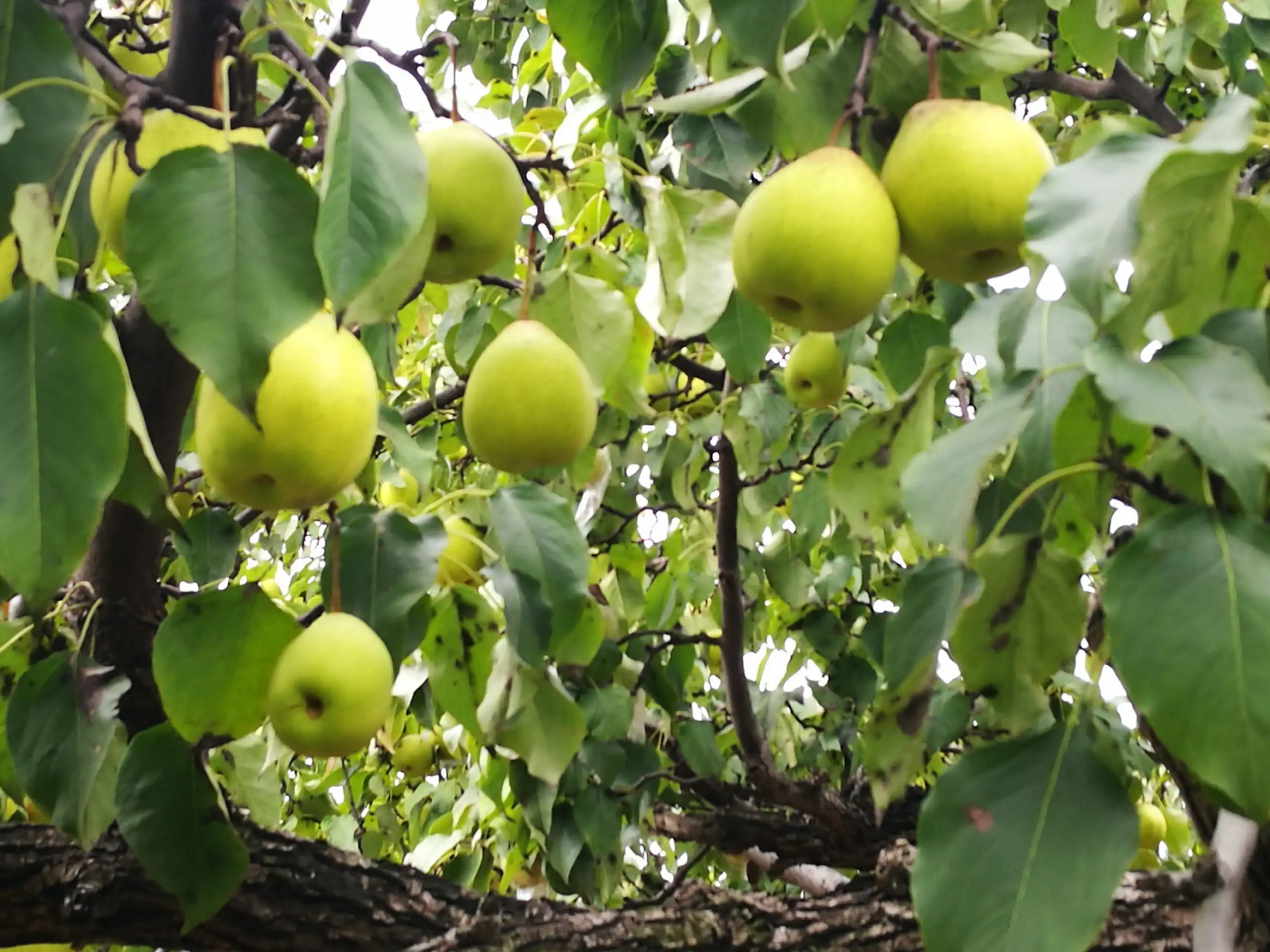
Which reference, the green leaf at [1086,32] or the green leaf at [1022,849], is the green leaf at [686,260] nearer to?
the green leaf at [1022,849]

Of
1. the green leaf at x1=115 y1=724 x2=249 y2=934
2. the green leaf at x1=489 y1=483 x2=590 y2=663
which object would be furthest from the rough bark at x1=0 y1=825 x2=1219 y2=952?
the green leaf at x1=489 y1=483 x2=590 y2=663

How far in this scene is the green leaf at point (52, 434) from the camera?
59cm

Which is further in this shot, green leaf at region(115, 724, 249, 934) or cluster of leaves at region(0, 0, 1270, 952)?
green leaf at region(115, 724, 249, 934)

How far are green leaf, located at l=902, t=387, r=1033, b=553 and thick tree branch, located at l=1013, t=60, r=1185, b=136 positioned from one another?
100 cm

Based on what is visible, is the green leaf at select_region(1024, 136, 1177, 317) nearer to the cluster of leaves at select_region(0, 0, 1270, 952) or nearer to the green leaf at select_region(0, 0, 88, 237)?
the cluster of leaves at select_region(0, 0, 1270, 952)

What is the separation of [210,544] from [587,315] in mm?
544

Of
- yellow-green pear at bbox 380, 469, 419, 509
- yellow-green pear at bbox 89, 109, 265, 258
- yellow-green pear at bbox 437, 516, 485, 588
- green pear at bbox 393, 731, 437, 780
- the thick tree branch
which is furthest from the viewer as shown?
green pear at bbox 393, 731, 437, 780

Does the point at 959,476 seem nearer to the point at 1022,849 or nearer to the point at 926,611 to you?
the point at 926,611

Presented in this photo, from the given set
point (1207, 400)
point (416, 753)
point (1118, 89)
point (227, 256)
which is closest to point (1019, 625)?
point (1207, 400)

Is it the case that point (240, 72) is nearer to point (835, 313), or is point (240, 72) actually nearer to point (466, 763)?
point (835, 313)

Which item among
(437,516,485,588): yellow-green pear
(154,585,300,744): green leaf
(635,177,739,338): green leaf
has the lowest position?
(437,516,485,588): yellow-green pear

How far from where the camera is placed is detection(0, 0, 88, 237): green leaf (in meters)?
0.69

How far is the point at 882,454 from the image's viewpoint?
1069 mm

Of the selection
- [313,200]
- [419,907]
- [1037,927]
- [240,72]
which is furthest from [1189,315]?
[419,907]
